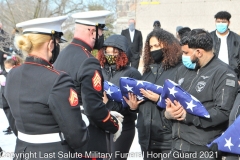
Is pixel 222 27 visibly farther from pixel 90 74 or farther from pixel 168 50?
pixel 90 74

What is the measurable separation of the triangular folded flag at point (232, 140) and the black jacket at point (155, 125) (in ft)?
3.03

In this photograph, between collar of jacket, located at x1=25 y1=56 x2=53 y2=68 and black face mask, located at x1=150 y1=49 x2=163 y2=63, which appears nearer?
collar of jacket, located at x1=25 y1=56 x2=53 y2=68

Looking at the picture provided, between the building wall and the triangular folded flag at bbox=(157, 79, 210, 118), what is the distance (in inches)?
448

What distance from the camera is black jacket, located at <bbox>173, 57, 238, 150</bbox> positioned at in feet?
11.2

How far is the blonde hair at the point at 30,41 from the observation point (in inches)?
108

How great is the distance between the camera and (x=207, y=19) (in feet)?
48.6

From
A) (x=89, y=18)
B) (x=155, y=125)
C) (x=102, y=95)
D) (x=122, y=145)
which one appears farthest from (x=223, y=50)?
(x=102, y=95)

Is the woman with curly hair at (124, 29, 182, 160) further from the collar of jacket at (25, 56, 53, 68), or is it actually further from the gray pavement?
the gray pavement

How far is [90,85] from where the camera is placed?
3.26m

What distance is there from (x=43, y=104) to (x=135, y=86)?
4.89ft

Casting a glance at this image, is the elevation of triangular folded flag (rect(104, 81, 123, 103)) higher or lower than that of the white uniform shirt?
lower

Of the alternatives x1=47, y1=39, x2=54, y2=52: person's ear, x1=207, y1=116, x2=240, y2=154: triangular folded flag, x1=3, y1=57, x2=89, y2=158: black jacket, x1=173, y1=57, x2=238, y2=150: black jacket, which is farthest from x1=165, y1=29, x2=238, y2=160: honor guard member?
x1=47, y1=39, x2=54, y2=52: person's ear

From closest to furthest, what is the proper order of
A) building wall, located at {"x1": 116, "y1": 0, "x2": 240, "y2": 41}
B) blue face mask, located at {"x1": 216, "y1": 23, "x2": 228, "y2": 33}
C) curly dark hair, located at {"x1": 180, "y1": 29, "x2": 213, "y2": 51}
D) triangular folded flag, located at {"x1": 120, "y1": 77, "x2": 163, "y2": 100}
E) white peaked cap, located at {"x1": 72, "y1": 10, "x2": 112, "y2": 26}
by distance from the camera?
1. white peaked cap, located at {"x1": 72, "y1": 10, "x2": 112, "y2": 26}
2. curly dark hair, located at {"x1": 180, "y1": 29, "x2": 213, "y2": 51}
3. triangular folded flag, located at {"x1": 120, "y1": 77, "x2": 163, "y2": 100}
4. blue face mask, located at {"x1": 216, "y1": 23, "x2": 228, "y2": 33}
5. building wall, located at {"x1": 116, "y1": 0, "x2": 240, "y2": 41}

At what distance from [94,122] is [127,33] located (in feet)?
30.0
